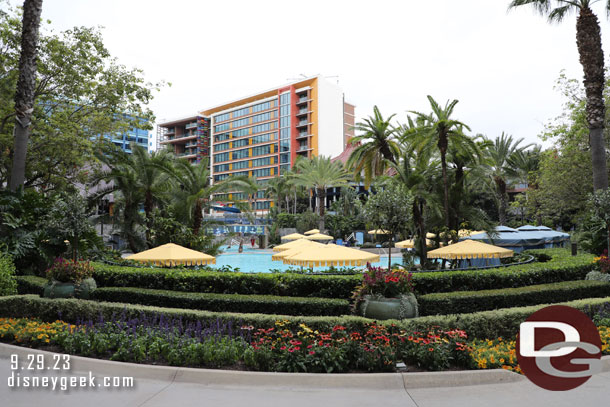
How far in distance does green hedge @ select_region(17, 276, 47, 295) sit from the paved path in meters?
6.09

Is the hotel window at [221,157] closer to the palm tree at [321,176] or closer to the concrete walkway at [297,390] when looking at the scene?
the palm tree at [321,176]

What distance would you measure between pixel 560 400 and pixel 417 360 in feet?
6.34

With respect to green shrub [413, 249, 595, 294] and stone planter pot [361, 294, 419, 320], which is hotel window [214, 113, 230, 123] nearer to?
green shrub [413, 249, 595, 294]

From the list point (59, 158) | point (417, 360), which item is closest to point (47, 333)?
point (417, 360)

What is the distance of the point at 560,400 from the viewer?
5.45 metres

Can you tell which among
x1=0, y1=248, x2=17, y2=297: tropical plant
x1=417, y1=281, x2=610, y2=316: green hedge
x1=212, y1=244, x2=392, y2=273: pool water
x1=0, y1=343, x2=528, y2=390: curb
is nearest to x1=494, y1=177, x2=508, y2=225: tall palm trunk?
x1=212, y1=244, x2=392, y2=273: pool water

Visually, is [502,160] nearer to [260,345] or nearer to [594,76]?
[594,76]

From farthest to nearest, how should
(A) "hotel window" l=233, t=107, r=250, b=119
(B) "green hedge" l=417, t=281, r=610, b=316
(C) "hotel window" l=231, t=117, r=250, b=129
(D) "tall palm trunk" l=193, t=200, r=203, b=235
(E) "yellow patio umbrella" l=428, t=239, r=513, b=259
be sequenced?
(A) "hotel window" l=233, t=107, r=250, b=119 → (C) "hotel window" l=231, t=117, r=250, b=129 → (D) "tall palm trunk" l=193, t=200, r=203, b=235 → (E) "yellow patio umbrella" l=428, t=239, r=513, b=259 → (B) "green hedge" l=417, t=281, r=610, b=316

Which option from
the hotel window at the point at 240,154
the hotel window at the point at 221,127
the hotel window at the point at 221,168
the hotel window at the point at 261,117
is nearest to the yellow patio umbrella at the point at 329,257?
the hotel window at the point at 261,117

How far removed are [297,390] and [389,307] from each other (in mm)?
3465

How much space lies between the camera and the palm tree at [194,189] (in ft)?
69.4

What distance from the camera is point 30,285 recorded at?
1209 cm

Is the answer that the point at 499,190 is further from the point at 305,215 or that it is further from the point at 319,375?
the point at 319,375

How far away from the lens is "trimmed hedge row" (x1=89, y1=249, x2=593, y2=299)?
35.1 feet
